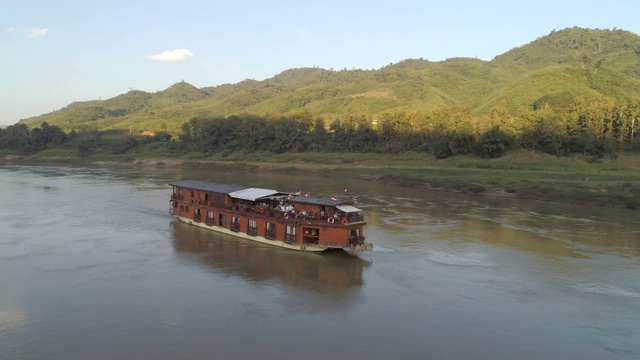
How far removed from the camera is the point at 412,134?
84250 millimetres

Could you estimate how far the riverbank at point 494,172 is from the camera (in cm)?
4941

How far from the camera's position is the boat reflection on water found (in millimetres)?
24922

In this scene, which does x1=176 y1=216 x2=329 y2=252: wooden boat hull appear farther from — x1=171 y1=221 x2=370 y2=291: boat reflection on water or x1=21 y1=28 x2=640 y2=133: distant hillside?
x1=21 y1=28 x2=640 y2=133: distant hillside

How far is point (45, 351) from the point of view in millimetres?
17078

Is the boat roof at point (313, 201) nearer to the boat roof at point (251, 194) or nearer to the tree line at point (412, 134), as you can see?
the boat roof at point (251, 194)

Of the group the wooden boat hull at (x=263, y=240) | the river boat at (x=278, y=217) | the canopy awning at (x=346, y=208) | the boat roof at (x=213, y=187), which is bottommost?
the wooden boat hull at (x=263, y=240)

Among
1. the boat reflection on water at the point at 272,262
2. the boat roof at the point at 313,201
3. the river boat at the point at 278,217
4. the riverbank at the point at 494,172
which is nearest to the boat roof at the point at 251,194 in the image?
the river boat at the point at 278,217

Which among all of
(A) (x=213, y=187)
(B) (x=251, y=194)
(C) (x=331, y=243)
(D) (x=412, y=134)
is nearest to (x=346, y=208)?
(C) (x=331, y=243)

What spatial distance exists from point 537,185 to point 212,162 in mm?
54942

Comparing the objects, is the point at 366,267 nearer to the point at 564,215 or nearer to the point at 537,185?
the point at 564,215

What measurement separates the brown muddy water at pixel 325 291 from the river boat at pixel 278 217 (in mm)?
879

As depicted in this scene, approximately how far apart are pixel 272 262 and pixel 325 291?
513cm

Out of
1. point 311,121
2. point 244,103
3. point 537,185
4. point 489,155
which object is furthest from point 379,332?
point 244,103

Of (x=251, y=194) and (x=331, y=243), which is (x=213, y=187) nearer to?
(x=251, y=194)
